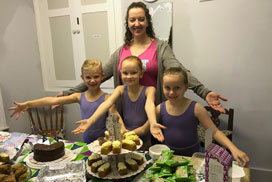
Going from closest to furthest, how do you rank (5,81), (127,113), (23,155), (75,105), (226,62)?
1. (23,155)
2. (127,113)
3. (226,62)
4. (5,81)
5. (75,105)

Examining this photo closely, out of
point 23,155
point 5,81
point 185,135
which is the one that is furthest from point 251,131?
point 5,81

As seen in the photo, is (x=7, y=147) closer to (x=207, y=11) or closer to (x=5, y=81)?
(x=5, y=81)

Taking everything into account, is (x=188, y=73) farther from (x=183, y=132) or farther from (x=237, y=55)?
(x=237, y=55)

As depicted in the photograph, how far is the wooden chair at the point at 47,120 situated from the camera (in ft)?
10.2

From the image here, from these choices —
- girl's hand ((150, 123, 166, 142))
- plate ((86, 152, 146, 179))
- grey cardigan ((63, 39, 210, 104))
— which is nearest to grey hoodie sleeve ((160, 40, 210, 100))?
grey cardigan ((63, 39, 210, 104))

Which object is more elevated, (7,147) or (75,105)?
(7,147)

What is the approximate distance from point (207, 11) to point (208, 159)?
1863mm

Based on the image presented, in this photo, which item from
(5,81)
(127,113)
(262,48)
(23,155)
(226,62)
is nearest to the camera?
(23,155)

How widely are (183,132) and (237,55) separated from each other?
1312mm

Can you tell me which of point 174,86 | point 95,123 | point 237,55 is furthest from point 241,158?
point 237,55

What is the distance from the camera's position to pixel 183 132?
1.39m

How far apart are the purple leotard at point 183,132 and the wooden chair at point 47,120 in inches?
81.9

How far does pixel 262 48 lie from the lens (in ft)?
7.15

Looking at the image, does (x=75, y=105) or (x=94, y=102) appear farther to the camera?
(x=75, y=105)
